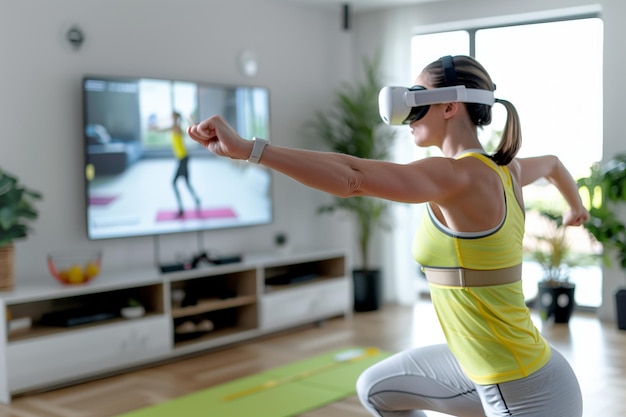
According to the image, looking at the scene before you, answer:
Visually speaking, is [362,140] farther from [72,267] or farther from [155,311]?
[72,267]

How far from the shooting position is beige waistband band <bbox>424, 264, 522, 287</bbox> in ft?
5.45

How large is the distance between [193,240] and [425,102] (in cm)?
335

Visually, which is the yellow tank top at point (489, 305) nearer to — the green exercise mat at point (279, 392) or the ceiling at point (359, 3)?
the green exercise mat at point (279, 392)

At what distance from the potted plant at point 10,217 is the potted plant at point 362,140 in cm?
234

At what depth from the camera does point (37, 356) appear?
3578 mm

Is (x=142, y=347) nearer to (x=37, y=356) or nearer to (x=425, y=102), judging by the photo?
(x=37, y=356)

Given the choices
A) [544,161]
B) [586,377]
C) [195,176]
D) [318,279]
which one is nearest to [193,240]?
[195,176]

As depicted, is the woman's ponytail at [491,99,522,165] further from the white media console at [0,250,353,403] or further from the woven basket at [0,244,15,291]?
the woven basket at [0,244,15,291]

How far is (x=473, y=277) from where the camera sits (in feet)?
5.45

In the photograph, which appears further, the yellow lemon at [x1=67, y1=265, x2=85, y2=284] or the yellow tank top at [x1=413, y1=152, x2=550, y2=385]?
the yellow lemon at [x1=67, y1=265, x2=85, y2=284]

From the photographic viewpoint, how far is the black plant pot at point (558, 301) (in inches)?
194

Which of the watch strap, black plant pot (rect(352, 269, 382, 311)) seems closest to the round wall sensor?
black plant pot (rect(352, 269, 382, 311))

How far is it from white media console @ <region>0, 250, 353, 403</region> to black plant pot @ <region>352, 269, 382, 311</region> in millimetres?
103

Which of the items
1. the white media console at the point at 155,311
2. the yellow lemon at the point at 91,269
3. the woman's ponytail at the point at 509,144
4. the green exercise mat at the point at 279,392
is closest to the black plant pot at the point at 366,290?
the white media console at the point at 155,311
